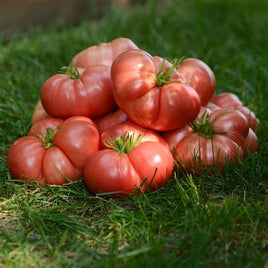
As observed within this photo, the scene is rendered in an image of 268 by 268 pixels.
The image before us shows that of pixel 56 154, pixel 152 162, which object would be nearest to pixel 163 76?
pixel 152 162

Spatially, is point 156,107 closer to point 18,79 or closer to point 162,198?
point 162,198

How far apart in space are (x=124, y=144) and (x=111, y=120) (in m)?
0.34

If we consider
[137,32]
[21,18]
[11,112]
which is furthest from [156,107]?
[21,18]

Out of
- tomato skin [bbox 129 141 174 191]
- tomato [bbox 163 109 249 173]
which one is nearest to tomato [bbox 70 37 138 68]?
tomato [bbox 163 109 249 173]

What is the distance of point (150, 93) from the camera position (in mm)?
1888

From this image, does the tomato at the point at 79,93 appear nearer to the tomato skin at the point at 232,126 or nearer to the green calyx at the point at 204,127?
the green calyx at the point at 204,127

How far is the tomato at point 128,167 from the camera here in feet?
5.90

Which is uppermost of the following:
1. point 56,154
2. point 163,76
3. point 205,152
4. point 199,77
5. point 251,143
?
point 163,76

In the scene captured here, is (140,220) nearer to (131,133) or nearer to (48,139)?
(131,133)

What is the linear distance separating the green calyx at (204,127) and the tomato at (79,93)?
471 millimetres

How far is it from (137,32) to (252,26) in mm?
1352

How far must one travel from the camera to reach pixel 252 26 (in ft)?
15.1

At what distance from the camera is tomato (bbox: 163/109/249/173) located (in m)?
1.95

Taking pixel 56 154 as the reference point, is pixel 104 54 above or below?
above
